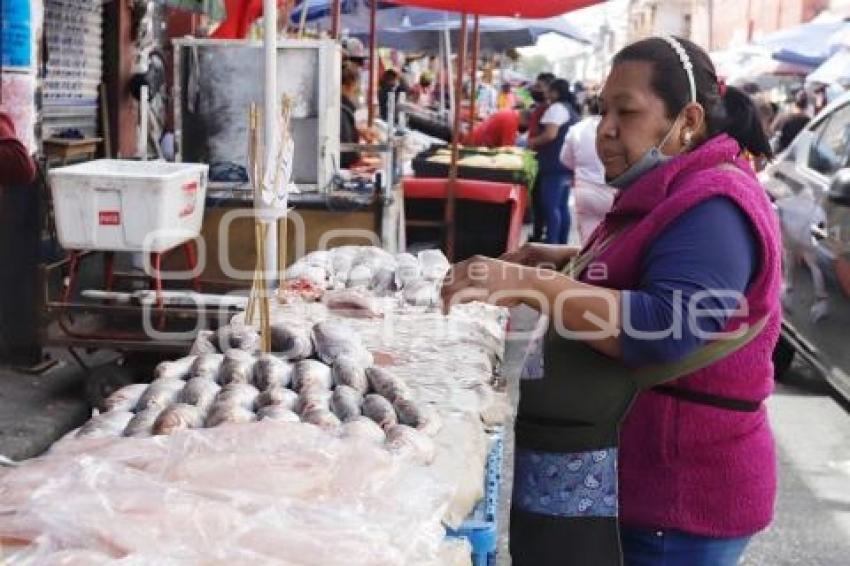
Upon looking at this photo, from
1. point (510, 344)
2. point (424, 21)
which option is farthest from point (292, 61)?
point (424, 21)

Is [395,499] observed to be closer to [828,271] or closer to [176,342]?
[176,342]

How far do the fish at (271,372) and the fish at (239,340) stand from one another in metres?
0.28

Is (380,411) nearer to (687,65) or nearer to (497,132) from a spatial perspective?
(687,65)

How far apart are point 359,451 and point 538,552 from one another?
0.48 meters

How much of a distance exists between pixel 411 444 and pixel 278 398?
49 cm

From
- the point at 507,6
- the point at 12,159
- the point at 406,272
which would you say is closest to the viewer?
the point at 406,272

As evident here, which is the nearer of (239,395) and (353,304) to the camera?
(239,395)

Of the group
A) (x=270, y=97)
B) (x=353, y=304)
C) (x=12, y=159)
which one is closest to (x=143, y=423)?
(x=353, y=304)

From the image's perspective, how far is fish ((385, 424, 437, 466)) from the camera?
2549mm

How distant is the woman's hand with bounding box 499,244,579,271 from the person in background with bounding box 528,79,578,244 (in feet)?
28.6

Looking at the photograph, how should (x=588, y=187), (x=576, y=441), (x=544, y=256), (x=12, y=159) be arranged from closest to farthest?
(x=576, y=441)
(x=544, y=256)
(x=12, y=159)
(x=588, y=187)

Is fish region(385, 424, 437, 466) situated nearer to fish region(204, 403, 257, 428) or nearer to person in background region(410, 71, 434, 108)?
fish region(204, 403, 257, 428)

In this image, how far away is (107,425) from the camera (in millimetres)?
2686

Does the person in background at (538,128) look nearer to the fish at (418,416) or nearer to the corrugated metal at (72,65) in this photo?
the corrugated metal at (72,65)
